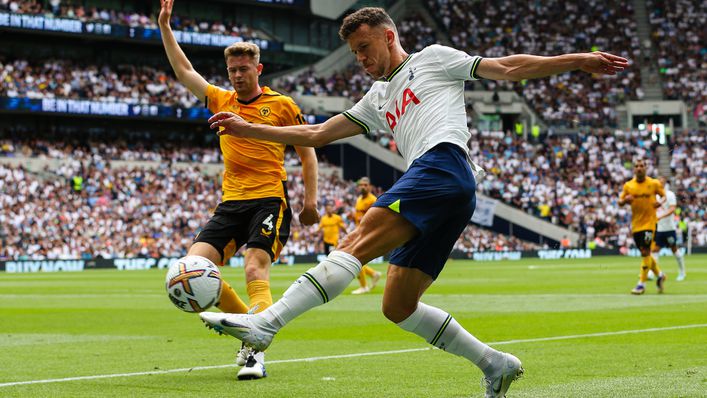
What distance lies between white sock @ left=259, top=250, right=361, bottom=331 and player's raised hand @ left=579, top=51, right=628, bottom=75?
1.78 metres

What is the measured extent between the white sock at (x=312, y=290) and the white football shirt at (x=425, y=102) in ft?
3.10

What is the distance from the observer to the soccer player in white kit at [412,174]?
5.95 metres

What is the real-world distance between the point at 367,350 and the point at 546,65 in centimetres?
494

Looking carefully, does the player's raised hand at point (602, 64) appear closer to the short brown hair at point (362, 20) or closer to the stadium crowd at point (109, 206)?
the short brown hair at point (362, 20)

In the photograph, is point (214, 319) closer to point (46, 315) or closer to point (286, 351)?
point (286, 351)

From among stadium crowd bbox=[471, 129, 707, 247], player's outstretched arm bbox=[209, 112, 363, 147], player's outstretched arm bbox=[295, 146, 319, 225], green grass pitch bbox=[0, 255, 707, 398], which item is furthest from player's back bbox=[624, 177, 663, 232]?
stadium crowd bbox=[471, 129, 707, 247]

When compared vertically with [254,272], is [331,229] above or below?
below

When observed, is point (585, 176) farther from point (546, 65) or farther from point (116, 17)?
point (546, 65)

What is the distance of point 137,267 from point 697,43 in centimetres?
3818

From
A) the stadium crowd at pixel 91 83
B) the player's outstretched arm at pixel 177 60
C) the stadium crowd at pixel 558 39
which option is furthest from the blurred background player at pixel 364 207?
the stadium crowd at pixel 558 39

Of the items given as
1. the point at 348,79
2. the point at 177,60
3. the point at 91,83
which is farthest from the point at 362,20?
the point at 348,79

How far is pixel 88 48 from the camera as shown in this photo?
5741 cm

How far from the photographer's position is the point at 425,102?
659 centimetres

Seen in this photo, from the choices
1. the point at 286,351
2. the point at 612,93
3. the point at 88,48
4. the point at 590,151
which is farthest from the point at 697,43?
the point at 286,351
